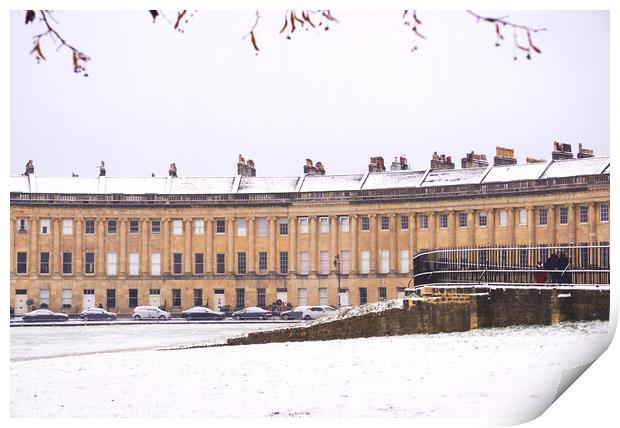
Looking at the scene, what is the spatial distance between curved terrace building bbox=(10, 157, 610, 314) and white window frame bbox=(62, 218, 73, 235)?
0.18ft

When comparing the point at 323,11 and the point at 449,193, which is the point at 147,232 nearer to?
the point at 449,193

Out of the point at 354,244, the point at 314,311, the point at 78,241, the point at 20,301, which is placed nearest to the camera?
the point at 20,301

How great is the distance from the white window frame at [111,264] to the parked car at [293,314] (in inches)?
258

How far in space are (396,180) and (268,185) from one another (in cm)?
550

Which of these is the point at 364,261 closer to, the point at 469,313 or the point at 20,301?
the point at 20,301

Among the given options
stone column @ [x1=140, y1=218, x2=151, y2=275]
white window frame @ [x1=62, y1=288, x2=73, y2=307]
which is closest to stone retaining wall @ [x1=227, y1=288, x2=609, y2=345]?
white window frame @ [x1=62, y1=288, x2=73, y2=307]

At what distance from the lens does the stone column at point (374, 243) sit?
48.8m

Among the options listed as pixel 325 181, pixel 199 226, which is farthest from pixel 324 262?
pixel 325 181

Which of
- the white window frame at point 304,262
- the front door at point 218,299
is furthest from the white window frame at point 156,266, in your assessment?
the white window frame at point 304,262

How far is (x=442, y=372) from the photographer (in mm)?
15078

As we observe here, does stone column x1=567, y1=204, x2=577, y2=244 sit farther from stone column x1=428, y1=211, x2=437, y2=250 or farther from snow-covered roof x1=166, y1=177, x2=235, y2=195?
snow-covered roof x1=166, y1=177, x2=235, y2=195

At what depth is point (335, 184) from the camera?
43.8m

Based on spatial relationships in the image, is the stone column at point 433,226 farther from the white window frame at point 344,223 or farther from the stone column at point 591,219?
the stone column at point 591,219
